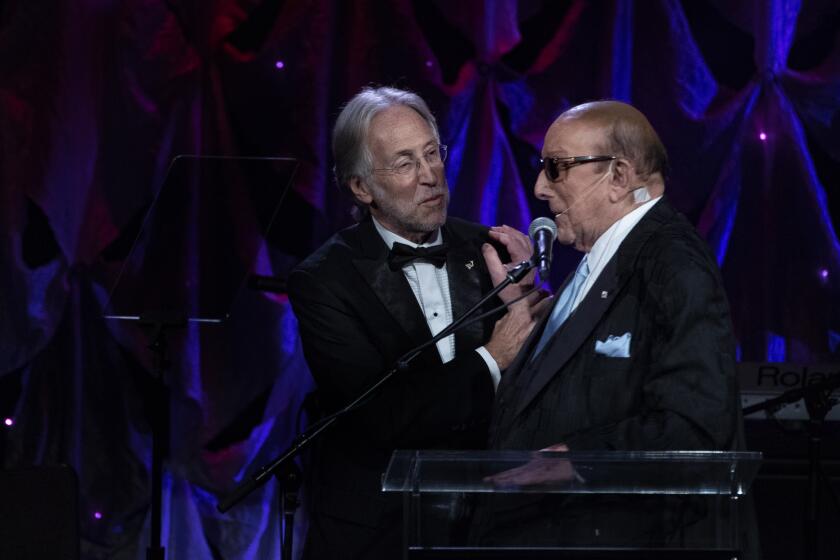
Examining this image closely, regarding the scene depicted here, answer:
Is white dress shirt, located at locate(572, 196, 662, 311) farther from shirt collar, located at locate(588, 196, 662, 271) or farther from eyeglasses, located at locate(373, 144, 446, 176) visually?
eyeglasses, located at locate(373, 144, 446, 176)

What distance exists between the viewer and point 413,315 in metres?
3.29

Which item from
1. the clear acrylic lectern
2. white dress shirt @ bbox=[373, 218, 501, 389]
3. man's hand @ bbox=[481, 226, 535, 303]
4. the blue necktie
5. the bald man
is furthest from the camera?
white dress shirt @ bbox=[373, 218, 501, 389]

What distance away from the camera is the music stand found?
3.89 metres

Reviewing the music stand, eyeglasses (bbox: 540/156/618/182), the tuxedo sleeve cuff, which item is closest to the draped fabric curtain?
the music stand

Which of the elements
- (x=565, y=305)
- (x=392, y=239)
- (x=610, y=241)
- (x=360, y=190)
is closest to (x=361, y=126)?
(x=360, y=190)

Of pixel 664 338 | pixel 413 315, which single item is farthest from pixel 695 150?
pixel 664 338

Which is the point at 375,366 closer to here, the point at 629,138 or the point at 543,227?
the point at 543,227

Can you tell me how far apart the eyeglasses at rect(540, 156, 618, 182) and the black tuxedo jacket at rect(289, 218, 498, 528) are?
23.1 inches

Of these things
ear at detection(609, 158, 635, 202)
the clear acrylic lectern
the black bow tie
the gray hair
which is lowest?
the clear acrylic lectern

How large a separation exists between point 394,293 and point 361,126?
52cm

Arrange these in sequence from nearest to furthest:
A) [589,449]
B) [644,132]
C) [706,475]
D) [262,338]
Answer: [706,475]
[589,449]
[644,132]
[262,338]

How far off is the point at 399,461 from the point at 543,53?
2.69 m

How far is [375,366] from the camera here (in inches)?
127

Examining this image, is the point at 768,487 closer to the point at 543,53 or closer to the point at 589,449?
the point at 543,53
